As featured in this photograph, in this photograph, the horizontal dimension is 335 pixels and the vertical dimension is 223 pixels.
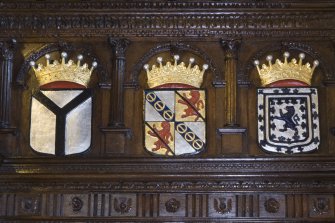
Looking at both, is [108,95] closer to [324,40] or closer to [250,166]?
[250,166]

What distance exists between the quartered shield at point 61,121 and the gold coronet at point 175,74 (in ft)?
3.27

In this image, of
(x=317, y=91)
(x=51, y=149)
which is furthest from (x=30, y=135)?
(x=317, y=91)

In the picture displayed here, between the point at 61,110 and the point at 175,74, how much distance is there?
1.82m

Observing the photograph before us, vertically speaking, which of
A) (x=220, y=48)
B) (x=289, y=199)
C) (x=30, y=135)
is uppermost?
(x=220, y=48)

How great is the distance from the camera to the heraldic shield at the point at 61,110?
43.6 ft

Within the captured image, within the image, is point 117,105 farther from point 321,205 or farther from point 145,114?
point 321,205

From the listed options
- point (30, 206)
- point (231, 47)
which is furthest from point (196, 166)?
point (30, 206)

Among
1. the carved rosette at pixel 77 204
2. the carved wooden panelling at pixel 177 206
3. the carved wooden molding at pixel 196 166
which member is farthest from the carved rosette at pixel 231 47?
the carved rosette at pixel 77 204

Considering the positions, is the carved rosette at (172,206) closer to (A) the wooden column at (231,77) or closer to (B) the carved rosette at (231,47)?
(A) the wooden column at (231,77)

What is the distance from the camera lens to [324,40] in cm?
1351

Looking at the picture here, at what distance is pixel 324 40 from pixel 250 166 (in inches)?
92.0

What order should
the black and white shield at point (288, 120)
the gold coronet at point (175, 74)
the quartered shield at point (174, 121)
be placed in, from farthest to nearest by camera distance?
the gold coronet at point (175, 74)
the quartered shield at point (174, 121)
the black and white shield at point (288, 120)

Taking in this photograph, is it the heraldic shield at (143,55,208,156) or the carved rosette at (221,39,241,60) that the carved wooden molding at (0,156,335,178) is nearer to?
the heraldic shield at (143,55,208,156)

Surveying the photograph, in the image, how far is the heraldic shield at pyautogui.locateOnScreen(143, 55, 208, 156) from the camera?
43.2 ft
